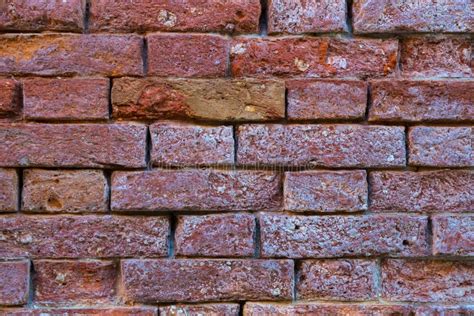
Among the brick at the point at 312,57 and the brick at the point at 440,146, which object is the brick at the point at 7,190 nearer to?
the brick at the point at 312,57

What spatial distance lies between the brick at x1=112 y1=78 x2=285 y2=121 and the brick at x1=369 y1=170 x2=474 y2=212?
30 cm

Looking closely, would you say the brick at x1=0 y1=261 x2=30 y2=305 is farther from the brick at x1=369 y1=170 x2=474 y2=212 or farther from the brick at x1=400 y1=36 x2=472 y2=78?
the brick at x1=400 y1=36 x2=472 y2=78

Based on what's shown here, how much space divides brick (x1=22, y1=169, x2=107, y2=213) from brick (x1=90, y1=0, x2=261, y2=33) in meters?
0.34

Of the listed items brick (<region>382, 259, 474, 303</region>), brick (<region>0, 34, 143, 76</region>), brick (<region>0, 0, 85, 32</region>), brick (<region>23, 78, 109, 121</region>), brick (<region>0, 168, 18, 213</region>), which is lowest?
brick (<region>382, 259, 474, 303</region>)

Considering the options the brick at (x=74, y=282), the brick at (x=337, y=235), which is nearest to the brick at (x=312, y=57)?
the brick at (x=337, y=235)

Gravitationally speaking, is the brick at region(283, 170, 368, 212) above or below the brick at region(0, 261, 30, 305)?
above

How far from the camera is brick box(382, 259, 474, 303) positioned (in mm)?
1296

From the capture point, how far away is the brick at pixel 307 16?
1287mm

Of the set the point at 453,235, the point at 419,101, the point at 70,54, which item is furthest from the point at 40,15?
the point at 453,235

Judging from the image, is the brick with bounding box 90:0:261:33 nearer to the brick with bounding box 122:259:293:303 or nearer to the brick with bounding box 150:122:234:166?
the brick with bounding box 150:122:234:166

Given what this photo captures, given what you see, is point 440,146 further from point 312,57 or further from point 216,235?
point 216,235

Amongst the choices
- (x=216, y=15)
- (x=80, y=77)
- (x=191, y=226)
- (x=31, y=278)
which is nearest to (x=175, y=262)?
(x=191, y=226)

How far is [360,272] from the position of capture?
129 cm

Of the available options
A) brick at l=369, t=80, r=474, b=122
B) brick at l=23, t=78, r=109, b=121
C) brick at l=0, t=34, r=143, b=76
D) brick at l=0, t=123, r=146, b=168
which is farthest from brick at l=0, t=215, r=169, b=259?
brick at l=369, t=80, r=474, b=122
